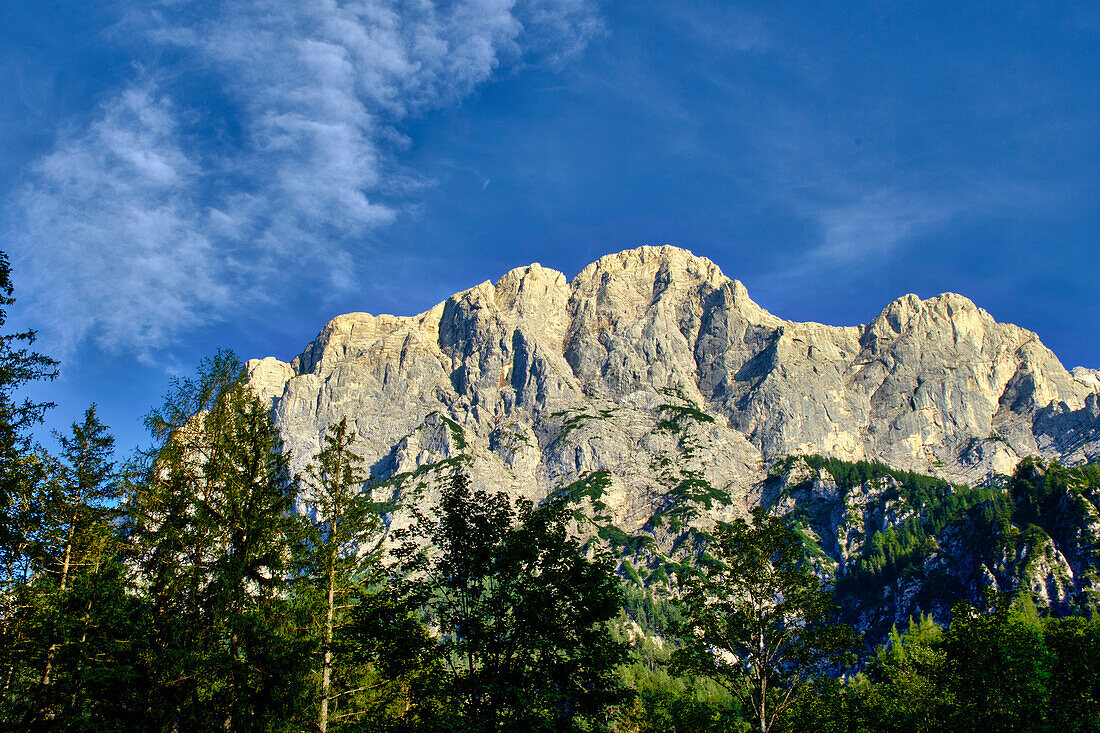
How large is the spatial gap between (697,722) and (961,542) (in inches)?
7762

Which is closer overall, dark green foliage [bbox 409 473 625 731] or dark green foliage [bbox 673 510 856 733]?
dark green foliage [bbox 409 473 625 731]

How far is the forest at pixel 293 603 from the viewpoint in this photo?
71.2 feet

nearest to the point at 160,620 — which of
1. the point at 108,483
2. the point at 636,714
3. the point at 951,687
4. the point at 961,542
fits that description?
the point at 108,483

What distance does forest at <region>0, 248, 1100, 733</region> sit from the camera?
21.7 m

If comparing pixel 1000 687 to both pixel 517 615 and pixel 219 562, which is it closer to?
pixel 517 615

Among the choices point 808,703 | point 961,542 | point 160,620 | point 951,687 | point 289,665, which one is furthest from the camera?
point 961,542

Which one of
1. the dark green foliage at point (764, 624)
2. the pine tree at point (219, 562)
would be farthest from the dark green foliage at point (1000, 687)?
the pine tree at point (219, 562)

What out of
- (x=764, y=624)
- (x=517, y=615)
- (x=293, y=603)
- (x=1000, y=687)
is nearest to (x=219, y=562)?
(x=293, y=603)

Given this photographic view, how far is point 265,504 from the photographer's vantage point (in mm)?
24125

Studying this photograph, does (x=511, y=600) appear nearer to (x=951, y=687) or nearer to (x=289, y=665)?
(x=289, y=665)

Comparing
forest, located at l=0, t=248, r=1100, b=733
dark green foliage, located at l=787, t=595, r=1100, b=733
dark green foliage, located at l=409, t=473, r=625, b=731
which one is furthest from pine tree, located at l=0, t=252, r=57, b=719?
dark green foliage, located at l=787, t=595, r=1100, b=733

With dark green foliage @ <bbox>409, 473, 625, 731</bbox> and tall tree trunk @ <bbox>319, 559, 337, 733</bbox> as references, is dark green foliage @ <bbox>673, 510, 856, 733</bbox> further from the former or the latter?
tall tree trunk @ <bbox>319, 559, 337, 733</bbox>

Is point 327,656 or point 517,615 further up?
point 517,615

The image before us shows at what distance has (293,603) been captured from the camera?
24.7 meters
